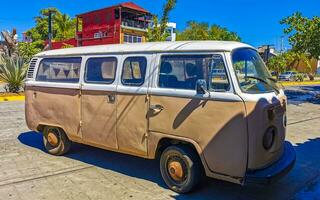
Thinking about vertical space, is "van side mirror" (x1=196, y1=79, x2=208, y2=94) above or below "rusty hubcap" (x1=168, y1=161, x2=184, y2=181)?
above

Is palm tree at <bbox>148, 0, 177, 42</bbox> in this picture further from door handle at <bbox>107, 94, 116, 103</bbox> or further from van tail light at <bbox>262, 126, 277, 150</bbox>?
van tail light at <bbox>262, 126, 277, 150</bbox>

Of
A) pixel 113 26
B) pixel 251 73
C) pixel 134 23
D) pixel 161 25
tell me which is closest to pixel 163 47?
pixel 251 73

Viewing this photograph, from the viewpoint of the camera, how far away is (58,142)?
21.7 ft

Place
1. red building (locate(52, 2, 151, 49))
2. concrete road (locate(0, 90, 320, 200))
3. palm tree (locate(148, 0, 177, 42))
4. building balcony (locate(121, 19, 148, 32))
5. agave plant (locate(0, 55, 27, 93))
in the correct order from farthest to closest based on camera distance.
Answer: building balcony (locate(121, 19, 148, 32)) < red building (locate(52, 2, 151, 49)) < palm tree (locate(148, 0, 177, 42)) < agave plant (locate(0, 55, 27, 93)) < concrete road (locate(0, 90, 320, 200))

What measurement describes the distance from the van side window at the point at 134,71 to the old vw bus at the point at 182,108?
15 millimetres

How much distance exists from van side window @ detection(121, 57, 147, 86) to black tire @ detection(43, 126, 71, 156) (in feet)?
6.30

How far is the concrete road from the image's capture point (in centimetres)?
491

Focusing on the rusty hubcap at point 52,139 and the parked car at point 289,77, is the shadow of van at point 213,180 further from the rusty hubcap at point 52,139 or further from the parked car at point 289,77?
the parked car at point 289,77

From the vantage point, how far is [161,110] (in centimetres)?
496

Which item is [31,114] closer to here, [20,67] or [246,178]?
[246,178]

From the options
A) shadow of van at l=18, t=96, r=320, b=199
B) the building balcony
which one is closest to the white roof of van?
shadow of van at l=18, t=96, r=320, b=199

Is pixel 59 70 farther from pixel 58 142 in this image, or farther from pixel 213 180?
pixel 213 180

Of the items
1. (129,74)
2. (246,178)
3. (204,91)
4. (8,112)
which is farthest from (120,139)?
(8,112)

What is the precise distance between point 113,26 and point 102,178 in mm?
43790
